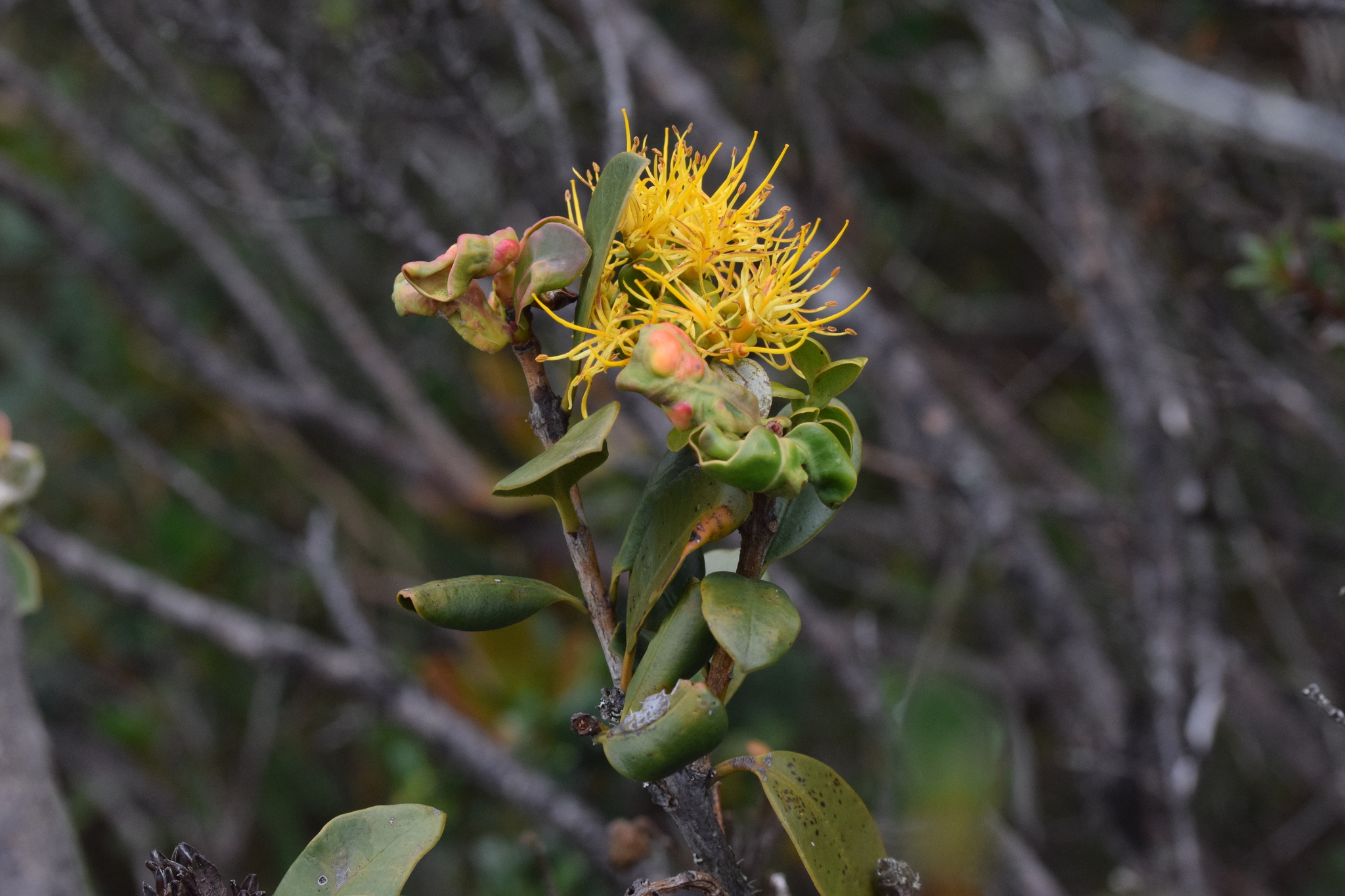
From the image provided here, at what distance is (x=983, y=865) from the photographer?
120 centimetres

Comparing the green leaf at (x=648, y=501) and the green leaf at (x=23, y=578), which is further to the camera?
the green leaf at (x=23, y=578)

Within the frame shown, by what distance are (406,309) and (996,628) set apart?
1.90m

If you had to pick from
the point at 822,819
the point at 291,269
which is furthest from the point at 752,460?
the point at 291,269

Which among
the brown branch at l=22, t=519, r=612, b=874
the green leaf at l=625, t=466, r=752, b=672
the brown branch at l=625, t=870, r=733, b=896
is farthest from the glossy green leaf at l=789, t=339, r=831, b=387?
the brown branch at l=22, t=519, r=612, b=874

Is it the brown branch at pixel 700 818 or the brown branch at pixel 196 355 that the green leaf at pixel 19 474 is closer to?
the brown branch at pixel 700 818

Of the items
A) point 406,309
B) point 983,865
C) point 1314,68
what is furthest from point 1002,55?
point 406,309

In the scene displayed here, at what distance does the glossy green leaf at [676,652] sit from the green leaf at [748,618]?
0.01 metres

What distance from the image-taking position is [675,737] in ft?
1.68

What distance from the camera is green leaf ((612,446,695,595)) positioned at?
0.62m

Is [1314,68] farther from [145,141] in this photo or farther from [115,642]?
[145,141]

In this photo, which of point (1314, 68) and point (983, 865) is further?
point (1314, 68)

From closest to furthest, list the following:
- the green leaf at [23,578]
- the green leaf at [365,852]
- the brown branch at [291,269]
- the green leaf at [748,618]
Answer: the green leaf at [748,618]
the green leaf at [365,852]
the green leaf at [23,578]
the brown branch at [291,269]

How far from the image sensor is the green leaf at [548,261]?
575mm

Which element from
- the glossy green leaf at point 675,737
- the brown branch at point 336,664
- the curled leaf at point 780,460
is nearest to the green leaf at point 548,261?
the curled leaf at point 780,460
